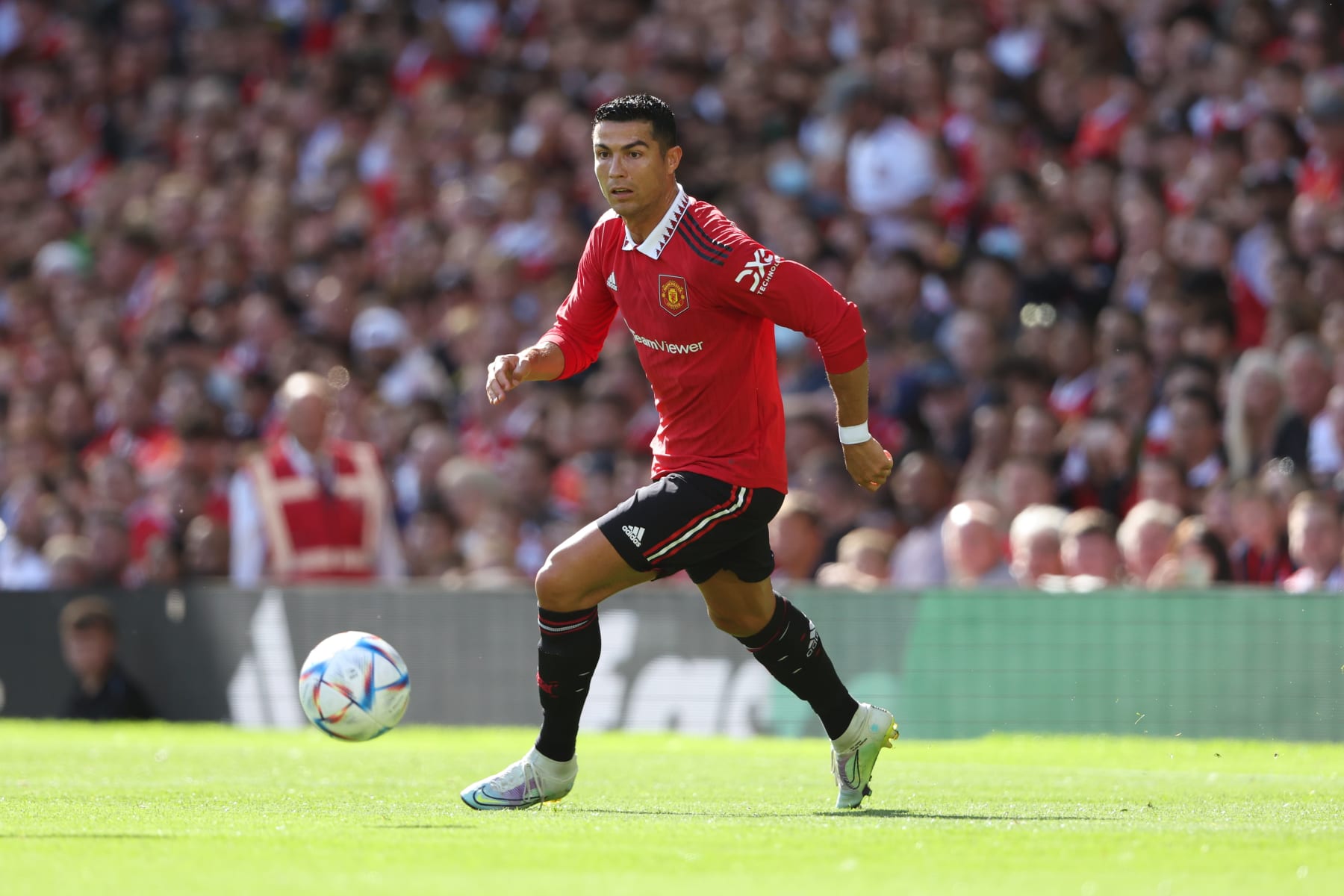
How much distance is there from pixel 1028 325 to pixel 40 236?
42.5 feet

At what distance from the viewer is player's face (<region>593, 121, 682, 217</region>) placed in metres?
7.24

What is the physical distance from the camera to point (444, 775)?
29.9 ft

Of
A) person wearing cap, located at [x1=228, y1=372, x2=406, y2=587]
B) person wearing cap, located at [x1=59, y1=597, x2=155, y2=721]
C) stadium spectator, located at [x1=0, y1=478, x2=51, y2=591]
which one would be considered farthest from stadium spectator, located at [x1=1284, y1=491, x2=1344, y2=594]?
stadium spectator, located at [x1=0, y1=478, x2=51, y2=591]

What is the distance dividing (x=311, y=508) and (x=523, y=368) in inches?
255

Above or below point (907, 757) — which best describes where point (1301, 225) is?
above

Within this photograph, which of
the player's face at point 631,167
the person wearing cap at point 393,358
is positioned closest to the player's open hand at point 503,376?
the player's face at point 631,167

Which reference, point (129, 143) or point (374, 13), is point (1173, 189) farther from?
point (129, 143)

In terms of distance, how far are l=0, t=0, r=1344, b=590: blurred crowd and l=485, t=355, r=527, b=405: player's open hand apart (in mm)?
5347

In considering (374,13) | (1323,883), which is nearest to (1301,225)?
(1323,883)

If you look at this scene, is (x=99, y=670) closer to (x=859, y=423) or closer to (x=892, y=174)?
(x=892, y=174)

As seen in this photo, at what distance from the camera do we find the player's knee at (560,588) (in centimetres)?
716

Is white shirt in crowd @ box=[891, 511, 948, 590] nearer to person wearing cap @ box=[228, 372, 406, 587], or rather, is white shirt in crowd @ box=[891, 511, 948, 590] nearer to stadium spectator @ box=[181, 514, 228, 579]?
person wearing cap @ box=[228, 372, 406, 587]

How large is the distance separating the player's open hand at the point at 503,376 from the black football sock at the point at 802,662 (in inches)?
53.5

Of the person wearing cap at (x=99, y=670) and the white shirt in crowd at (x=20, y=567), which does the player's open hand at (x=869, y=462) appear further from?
the white shirt in crowd at (x=20, y=567)
